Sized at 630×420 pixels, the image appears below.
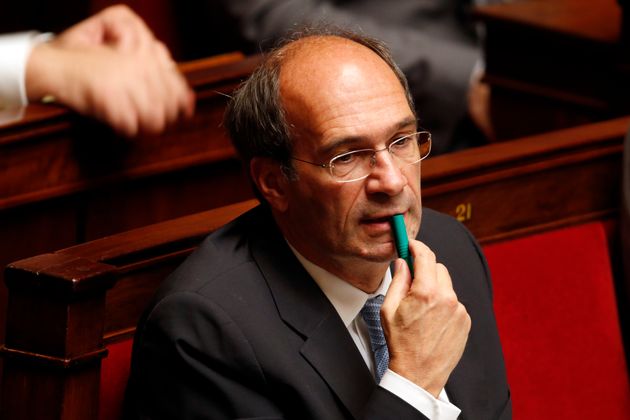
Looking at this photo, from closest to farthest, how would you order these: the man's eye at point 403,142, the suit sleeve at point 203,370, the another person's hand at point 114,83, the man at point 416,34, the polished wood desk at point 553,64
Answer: the suit sleeve at point 203,370
the man's eye at point 403,142
the another person's hand at point 114,83
the man at point 416,34
the polished wood desk at point 553,64

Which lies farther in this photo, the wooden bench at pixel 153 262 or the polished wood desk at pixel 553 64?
the polished wood desk at pixel 553 64

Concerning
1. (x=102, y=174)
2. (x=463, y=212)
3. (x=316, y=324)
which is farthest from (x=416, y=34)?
(x=316, y=324)

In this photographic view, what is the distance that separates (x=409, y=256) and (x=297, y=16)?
1437mm

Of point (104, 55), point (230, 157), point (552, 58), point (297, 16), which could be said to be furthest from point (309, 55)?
point (552, 58)

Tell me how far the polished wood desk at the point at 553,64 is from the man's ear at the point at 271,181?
1.67 meters

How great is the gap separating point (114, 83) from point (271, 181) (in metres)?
0.47

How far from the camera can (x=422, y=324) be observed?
1.43m

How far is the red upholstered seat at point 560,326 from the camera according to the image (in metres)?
1.93

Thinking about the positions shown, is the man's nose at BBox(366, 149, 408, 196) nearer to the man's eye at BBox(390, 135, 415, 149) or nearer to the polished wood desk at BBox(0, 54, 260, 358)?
the man's eye at BBox(390, 135, 415, 149)

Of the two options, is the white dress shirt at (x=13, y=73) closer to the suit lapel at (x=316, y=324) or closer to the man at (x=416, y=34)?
the suit lapel at (x=316, y=324)

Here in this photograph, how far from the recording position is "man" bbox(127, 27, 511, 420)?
140 centimetres

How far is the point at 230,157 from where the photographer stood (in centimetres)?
218

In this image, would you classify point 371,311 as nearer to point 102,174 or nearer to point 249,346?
point 249,346

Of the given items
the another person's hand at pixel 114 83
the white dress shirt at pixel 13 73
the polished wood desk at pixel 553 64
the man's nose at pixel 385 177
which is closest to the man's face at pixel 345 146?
the man's nose at pixel 385 177
